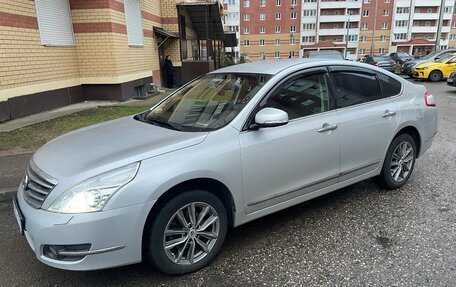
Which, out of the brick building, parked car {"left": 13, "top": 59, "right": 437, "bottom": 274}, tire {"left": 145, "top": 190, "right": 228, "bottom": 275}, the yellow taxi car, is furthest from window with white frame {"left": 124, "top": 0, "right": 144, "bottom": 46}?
the yellow taxi car

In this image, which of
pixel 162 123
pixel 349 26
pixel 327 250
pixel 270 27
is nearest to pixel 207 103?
pixel 162 123

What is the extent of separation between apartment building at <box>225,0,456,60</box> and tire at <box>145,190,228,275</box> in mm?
71767

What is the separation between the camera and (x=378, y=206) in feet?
12.7

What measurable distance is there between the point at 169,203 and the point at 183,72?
52.0 ft

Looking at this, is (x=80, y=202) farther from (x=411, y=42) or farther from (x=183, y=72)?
(x=411, y=42)

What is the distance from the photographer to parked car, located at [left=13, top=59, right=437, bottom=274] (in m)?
2.33

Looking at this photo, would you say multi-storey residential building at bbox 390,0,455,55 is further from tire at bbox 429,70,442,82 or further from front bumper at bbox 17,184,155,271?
front bumper at bbox 17,184,155,271

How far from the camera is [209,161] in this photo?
2.66 meters

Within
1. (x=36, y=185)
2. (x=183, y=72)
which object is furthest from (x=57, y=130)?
(x=183, y=72)

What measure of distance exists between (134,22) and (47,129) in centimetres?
736

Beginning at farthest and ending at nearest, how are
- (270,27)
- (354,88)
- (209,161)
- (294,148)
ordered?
(270,27) → (354,88) → (294,148) → (209,161)

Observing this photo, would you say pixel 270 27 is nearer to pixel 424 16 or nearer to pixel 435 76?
pixel 424 16

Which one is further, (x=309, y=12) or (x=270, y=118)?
(x=309, y=12)

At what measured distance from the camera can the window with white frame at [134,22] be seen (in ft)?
40.9
